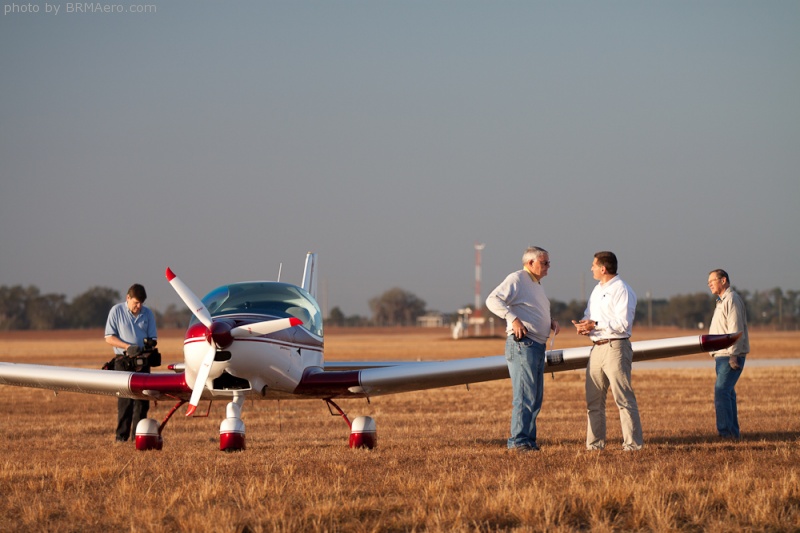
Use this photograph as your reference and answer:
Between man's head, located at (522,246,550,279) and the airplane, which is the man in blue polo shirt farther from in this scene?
man's head, located at (522,246,550,279)

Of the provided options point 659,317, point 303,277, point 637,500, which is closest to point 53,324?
point 659,317

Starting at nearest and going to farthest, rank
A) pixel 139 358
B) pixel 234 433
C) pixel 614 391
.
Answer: pixel 614 391 < pixel 234 433 < pixel 139 358

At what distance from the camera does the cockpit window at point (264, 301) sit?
11.4 m

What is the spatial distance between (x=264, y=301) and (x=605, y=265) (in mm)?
4183

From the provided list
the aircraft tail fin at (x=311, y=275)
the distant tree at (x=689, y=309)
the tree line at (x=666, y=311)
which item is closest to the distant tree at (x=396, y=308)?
the tree line at (x=666, y=311)

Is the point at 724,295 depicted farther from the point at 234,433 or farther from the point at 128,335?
the point at 128,335

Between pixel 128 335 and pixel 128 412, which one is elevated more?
pixel 128 335

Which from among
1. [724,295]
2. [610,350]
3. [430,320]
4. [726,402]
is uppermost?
[430,320]

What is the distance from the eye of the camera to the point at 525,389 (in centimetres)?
965

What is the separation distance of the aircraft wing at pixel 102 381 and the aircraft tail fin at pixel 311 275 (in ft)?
14.1

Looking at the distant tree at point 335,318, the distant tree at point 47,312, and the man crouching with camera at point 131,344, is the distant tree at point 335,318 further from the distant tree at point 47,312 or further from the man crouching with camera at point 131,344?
the man crouching with camera at point 131,344

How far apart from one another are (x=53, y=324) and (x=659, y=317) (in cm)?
10289

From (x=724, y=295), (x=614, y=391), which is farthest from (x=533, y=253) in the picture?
(x=724, y=295)

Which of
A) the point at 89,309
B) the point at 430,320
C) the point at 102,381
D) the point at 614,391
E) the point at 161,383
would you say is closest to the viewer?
the point at 614,391
